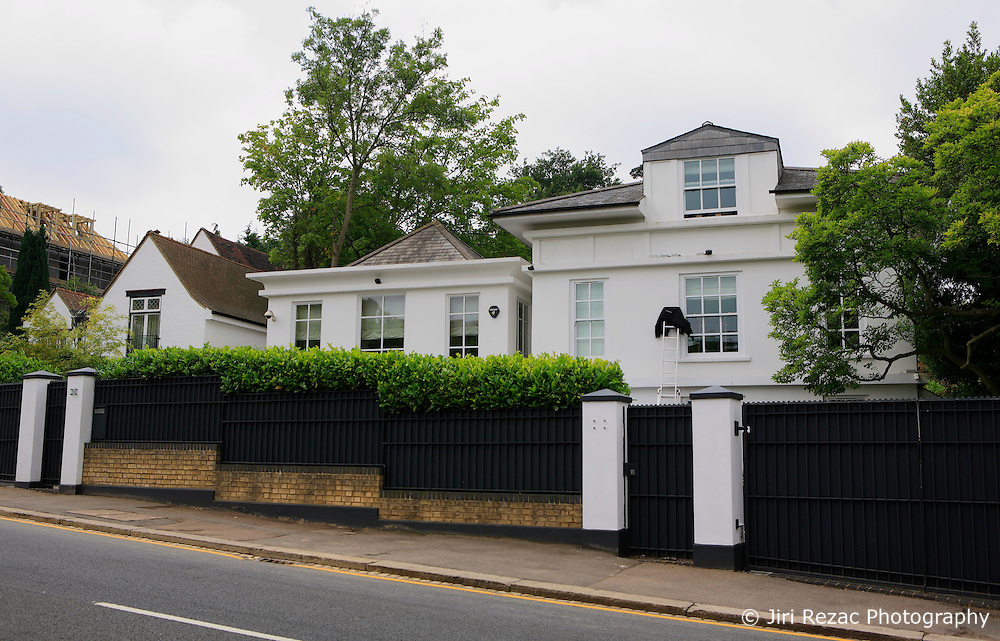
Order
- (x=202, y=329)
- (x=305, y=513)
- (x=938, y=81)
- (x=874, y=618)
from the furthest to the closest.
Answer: (x=202, y=329)
(x=938, y=81)
(x=305, y=513)
(x=874, y=618)

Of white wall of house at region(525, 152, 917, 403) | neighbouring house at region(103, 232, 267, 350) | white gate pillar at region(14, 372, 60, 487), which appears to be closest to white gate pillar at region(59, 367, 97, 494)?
white gate pillar at region(14, 372, 60, 487)

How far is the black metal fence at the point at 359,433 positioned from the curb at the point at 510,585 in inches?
108

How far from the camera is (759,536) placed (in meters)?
10.2

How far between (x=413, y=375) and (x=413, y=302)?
8.41 meters

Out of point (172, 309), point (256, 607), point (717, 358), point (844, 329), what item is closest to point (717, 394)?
point (256, 607)

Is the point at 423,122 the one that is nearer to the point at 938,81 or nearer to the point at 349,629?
the point at 938,81

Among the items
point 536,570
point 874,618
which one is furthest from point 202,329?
point 874,618

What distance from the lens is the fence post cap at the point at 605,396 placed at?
11289 mm

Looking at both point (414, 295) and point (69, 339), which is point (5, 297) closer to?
point (69, 339)


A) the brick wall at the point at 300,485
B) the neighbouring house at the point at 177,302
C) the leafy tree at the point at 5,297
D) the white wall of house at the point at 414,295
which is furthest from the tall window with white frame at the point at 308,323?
the leafy tree at the point at 5,297

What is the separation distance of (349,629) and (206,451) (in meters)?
9.29

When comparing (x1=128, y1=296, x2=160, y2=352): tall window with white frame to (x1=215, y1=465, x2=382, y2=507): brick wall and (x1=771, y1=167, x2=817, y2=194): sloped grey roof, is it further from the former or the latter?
(x1=771, y1=167, x2=817, y2=194): sloped grey roof

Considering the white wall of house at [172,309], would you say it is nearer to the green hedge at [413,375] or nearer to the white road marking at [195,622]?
the green hedge at [413,375]

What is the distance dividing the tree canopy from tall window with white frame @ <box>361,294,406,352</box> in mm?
10064
